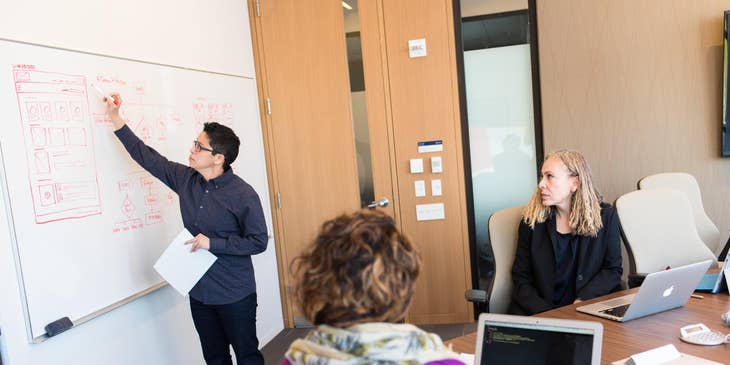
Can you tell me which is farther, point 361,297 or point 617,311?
point 617,311

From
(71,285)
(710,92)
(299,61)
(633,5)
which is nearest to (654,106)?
(710,92)

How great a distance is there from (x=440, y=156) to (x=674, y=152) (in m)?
1.63

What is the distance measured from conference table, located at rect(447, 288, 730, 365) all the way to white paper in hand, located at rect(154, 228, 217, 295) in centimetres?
129

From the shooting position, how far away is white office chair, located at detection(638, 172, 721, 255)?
11.5 ft

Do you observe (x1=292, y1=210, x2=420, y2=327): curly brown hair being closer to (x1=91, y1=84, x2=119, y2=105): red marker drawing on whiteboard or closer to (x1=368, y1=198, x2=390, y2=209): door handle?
(x1=91, y1=84, x2=119, y2=105): red marker drawing on whiteboard

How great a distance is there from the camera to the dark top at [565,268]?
7.89ft

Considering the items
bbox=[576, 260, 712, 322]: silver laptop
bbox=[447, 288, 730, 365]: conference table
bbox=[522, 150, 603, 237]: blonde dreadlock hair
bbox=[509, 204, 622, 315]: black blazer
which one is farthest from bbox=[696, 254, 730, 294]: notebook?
bbox=[522, 150, 603, 237]: blonde dreadlock hair

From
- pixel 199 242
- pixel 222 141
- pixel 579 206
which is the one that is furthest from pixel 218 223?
pixel 579 206

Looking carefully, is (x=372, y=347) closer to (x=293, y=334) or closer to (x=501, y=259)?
(x=501, y=259)

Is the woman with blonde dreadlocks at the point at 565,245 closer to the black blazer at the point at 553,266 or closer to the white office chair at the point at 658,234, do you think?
the black blazer at the point at 553,266

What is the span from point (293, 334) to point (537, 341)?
294cm

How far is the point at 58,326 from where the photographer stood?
2.13 metres

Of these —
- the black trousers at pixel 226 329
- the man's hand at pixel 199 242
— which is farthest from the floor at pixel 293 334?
the man's hand at pixel 199 242

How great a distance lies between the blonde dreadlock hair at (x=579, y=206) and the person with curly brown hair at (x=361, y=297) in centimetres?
160
